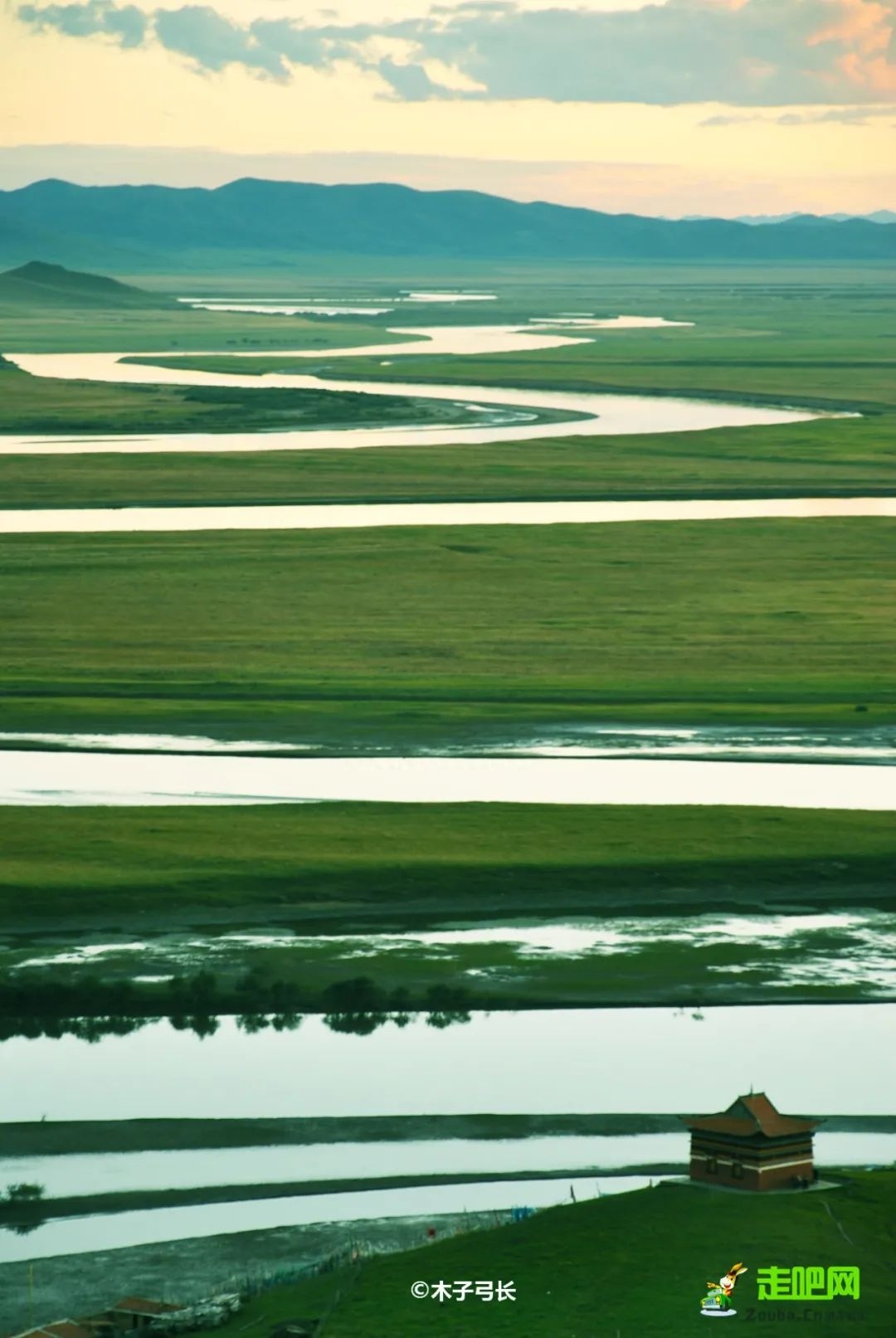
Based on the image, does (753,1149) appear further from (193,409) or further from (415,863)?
(193,409)

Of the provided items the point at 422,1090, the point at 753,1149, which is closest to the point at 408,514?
the point at 422,1090

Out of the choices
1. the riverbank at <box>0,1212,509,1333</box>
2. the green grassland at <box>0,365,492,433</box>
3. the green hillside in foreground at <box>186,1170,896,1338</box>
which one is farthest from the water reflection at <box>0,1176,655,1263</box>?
the green grassland at <box>0,365,492,433</box>

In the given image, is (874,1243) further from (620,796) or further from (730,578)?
(730,578)

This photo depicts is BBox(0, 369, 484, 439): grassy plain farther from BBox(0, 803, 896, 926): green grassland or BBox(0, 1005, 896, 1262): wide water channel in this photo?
BBox(0, 1005, 896, 1262): wide water channel

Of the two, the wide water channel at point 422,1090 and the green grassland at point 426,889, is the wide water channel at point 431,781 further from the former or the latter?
the wide water channel at point 422,1090

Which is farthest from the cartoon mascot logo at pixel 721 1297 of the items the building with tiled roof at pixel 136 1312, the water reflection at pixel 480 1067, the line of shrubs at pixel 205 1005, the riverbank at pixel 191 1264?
the line of shrubs at pixel 205 1005

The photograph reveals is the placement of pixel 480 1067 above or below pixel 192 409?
below

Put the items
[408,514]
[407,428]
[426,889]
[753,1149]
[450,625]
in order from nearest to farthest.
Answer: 1. [753,1149]
2. [426,889]
3. [450,625]
4. [408,514]
5. [407,428]
